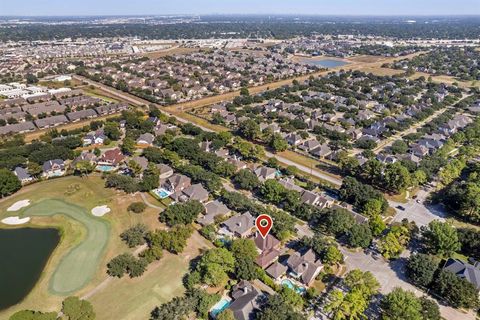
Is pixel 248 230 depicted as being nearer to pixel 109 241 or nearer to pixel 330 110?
pixel 109 241

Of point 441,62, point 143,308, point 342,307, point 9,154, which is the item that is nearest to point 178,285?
point 143,308

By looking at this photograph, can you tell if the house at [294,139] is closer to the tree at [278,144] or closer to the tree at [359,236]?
the tree at [278,144]

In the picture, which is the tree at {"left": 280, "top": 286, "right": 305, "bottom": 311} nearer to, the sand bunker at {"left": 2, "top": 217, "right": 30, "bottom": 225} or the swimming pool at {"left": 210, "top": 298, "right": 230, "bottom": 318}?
the swimming pool at {"left": 210, "top": 298, "right": 230, "bottom": 318}

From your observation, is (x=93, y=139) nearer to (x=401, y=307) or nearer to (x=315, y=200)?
(x=315, y=200)

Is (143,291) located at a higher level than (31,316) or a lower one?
lower

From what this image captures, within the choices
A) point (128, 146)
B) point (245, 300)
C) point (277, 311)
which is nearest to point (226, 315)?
point (245, 300)

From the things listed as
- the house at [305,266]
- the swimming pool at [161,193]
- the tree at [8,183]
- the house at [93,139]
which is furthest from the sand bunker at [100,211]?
the house at [305,266]
